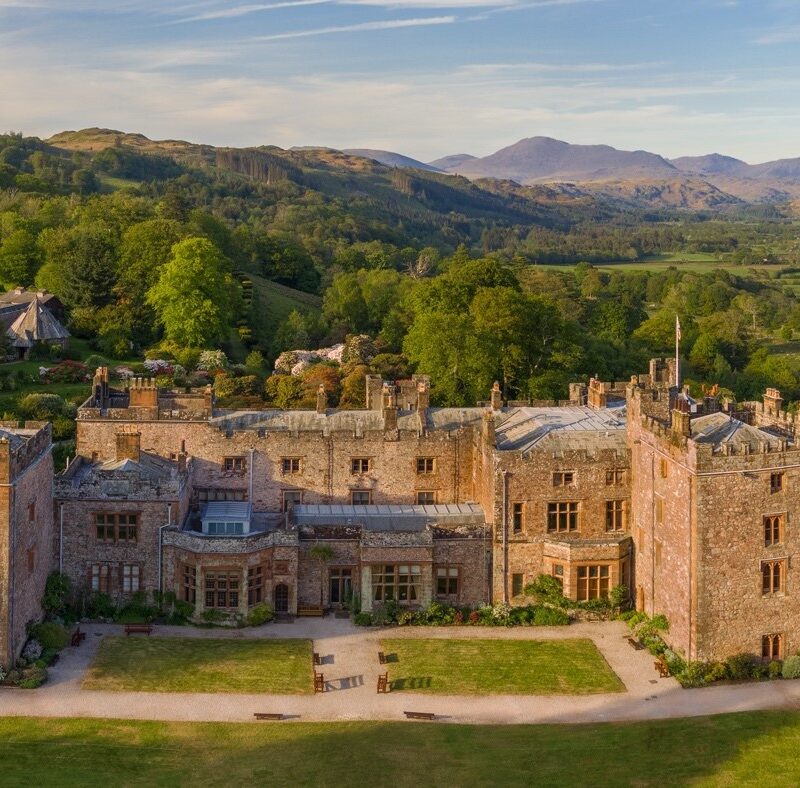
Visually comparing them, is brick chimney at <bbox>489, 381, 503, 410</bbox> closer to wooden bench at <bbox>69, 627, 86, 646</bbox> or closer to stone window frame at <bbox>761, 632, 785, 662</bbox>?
stone window frame at <bbox>761, 632, 785, 662</bbox>

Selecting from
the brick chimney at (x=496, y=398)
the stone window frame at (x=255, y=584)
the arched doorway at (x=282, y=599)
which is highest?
the brick chimney at (x=496, y=398)

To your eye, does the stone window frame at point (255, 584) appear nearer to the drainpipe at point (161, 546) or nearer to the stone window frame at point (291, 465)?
the drainpipe at point (161, 546)

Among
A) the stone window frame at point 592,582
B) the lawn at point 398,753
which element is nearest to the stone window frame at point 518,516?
the stone window frame at point 592,582

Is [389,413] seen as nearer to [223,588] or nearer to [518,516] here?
[518,516]

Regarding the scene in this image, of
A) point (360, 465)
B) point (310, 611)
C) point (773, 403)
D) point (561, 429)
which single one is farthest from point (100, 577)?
point (773, 403)

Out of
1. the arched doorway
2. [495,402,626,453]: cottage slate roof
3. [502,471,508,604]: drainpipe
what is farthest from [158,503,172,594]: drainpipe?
[495,402,626,453]: cottage slate roof

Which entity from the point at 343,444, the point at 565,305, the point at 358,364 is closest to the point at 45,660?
the point at 343,444
